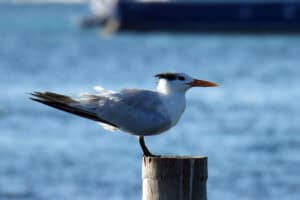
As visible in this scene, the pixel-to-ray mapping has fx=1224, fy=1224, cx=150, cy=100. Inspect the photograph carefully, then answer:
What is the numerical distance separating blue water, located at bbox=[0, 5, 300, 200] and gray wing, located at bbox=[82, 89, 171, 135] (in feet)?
27.5

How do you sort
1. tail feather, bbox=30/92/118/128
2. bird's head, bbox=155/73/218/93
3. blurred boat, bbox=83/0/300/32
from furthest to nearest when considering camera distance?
blurred boat, bbox=83/0/300/32 → bird's head, bbox=155/73/218/93 → tail feather, bbox=30/92/118/128

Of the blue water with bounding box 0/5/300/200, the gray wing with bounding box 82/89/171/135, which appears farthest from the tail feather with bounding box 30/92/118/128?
the blue water with bounding box 0/5/300/200

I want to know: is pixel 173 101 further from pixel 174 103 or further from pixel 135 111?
pixel 135 111

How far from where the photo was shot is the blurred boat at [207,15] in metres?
71.2

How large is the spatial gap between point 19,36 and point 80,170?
237 feet

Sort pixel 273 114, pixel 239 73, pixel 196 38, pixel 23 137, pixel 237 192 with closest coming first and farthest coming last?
pixel 237 192
pixel 23 137
pixel 273 114
pixel 239 73
pixel 196 38

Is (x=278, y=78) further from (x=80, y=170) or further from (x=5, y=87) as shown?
(x=80, y=170)

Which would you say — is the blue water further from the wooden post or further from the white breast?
the wooden post

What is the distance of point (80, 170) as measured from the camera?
20094 mm

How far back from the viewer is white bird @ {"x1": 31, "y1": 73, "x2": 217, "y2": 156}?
8.66m

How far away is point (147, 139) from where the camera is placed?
72.0 ft

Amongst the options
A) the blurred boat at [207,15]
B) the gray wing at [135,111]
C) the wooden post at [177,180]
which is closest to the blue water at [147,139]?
the gray wing at [135,111]

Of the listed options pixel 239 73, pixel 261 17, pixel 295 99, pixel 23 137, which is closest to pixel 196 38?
pixel 261 17

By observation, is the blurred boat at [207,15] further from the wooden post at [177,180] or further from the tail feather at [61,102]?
the wooden post at [177,180]
